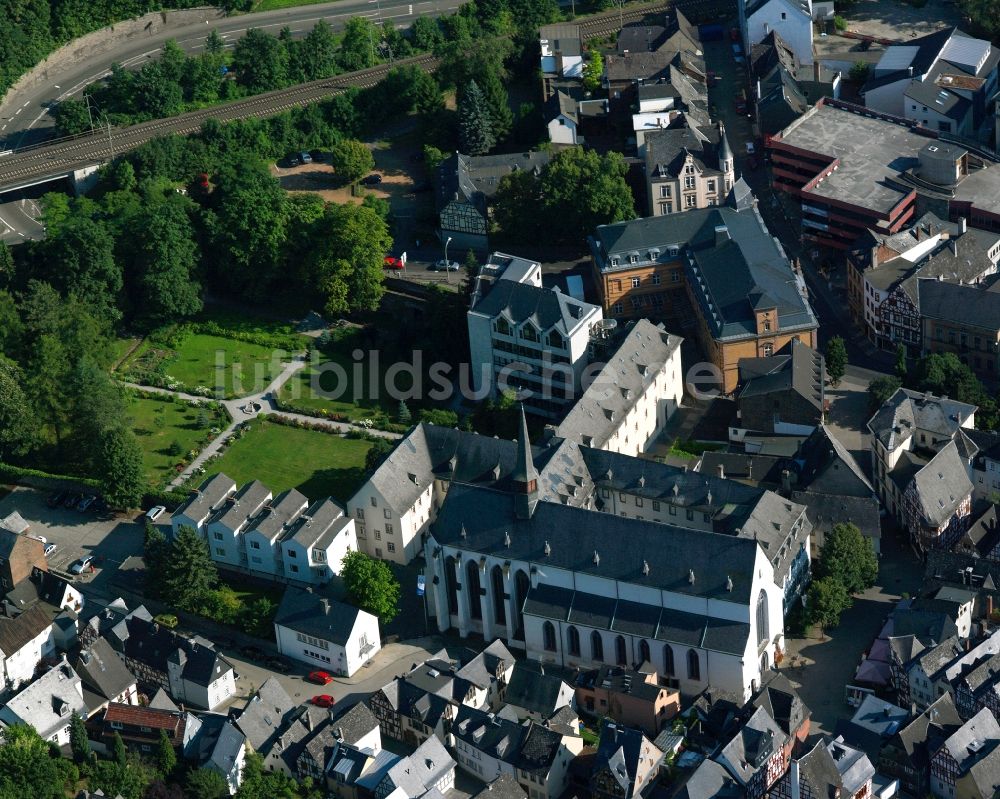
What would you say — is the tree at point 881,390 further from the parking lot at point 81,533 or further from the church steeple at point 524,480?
the parking lot at point 81,533

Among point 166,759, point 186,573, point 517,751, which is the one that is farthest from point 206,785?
point 186,573

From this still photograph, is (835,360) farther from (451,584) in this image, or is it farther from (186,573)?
(186,573)

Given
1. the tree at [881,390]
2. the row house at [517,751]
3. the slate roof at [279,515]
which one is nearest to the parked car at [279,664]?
the slate roof at [279,515]

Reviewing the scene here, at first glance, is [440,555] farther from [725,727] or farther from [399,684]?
[725,727]

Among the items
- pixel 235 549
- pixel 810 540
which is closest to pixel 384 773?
pixel 235 549

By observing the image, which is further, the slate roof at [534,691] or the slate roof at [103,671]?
the slate roof at [103,671]
